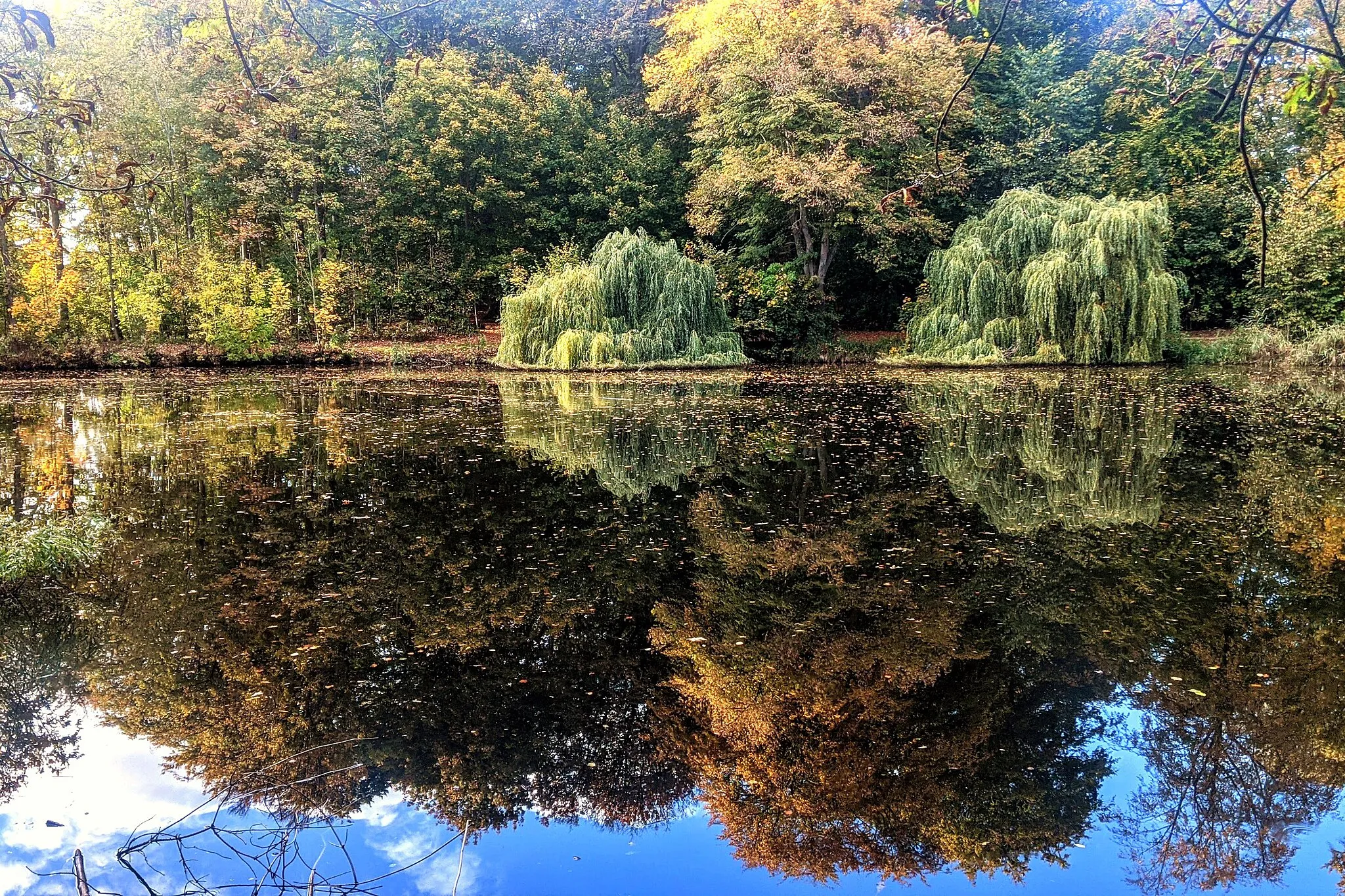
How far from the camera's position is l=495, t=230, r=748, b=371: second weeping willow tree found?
19609mm

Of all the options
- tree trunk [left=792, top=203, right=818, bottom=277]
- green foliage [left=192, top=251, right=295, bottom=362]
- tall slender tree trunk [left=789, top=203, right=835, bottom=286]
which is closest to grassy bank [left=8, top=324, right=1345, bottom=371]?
green foliage [left=192, top=251, right=295, bottom=362]

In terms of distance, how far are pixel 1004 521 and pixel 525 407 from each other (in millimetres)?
8560

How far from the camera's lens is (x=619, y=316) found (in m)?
20.5

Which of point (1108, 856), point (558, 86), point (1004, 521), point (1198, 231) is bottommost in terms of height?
point (1108, 856)

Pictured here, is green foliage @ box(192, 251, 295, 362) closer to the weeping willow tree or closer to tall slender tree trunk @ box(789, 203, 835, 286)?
tall slender tree trunk @ box(789, 203, 835, 286)

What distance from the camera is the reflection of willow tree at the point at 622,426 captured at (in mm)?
8438

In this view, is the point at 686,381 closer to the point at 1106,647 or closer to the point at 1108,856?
the point at 1106,647

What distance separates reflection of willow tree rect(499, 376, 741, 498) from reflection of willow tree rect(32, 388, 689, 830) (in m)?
0.86

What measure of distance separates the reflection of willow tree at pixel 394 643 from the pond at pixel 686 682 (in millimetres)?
22

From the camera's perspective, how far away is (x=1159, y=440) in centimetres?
938

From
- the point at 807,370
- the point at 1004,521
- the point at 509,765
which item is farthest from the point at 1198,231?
the point at 509,765

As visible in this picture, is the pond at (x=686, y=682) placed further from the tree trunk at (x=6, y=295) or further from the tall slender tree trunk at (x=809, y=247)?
the tall slender tree trunk at (x=809, y=247)

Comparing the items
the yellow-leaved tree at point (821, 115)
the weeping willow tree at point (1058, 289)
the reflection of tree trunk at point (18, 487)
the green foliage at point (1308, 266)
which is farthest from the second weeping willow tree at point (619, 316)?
the green foliage at point (1308, 266)

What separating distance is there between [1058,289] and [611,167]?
16.1 metres
